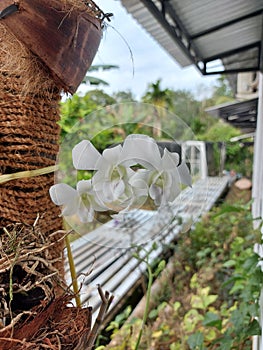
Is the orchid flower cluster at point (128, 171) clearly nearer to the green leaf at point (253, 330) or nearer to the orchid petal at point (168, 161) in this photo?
the orchid petal at point (168, 161)

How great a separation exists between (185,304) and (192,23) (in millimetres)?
1619

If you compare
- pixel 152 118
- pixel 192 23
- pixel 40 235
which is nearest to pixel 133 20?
pixel 192 23

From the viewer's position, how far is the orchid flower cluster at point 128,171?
1.05 ft

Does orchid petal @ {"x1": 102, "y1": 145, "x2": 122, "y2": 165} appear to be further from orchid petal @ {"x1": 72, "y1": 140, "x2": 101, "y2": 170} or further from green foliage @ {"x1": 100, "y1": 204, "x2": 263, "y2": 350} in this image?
green foliage @ {"x1": 100, "y1": 204, "x2": 263, "y2": 350}

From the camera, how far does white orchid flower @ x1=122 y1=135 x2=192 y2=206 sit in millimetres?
319

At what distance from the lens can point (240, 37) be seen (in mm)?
2047

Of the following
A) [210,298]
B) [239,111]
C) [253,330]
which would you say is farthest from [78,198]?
[239,111]

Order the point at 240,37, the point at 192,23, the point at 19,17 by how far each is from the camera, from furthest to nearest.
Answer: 1. the point at 240,37
2. the point at 192,23
3. the point at 19,17

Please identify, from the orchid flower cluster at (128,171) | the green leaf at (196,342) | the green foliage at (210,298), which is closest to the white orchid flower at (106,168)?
the orchid flower cluster at (128,171)

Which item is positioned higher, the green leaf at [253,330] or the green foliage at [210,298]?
the green leaf at [253,330]

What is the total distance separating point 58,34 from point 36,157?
13 cm

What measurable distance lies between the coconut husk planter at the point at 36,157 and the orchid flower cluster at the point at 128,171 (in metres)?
0.05

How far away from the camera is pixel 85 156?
0.32 m

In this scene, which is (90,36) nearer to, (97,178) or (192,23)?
(97,178)
